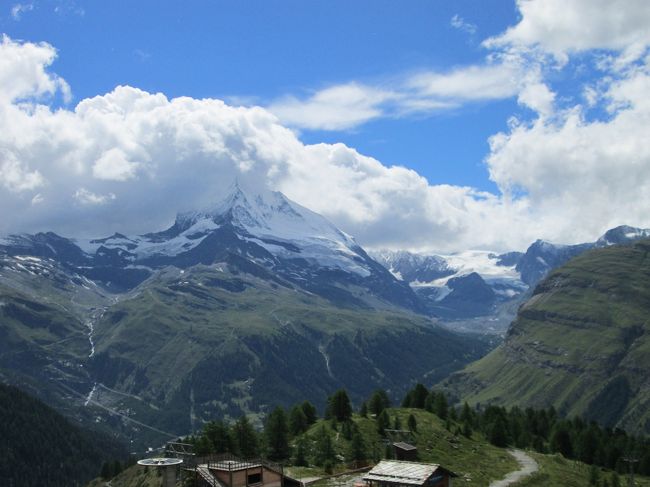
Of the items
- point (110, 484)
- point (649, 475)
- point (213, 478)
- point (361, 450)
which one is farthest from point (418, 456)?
point (110, 484)

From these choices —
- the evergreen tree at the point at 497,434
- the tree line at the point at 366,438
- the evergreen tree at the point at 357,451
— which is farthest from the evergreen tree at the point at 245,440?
the evergreen tree at the point at 497,434

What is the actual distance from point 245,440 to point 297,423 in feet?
87.2

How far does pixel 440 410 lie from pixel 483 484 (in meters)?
64.3

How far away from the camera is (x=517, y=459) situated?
5571 inches

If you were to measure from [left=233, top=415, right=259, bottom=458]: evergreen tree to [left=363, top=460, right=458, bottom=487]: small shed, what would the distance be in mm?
36152

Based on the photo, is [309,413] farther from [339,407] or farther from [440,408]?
[440,408]

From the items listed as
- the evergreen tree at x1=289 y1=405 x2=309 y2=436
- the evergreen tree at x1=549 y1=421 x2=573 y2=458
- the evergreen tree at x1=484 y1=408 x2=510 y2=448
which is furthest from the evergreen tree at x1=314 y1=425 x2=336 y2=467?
the evergreen tree at x1=549 y1=421 x2=573 y2=458

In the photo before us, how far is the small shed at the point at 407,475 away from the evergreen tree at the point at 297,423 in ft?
194

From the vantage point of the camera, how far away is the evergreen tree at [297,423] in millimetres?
147925

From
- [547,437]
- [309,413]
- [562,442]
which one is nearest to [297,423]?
[309,413]

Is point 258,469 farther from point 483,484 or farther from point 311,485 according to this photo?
point 483,484

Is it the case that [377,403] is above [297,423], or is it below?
above

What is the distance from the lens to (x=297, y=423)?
488 ft

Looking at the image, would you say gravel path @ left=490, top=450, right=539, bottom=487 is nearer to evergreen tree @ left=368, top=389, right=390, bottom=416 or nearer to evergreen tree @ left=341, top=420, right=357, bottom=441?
evergreen tree @ left=368, top=389, right=390, bottom=416
